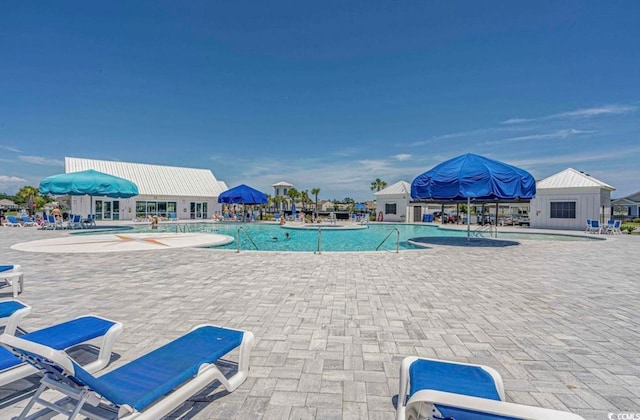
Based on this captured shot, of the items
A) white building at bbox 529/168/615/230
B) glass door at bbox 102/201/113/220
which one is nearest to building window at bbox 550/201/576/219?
white building at bbox 529/168/615/230

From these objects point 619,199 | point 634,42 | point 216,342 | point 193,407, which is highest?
point 634,42

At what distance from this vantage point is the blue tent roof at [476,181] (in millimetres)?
11694

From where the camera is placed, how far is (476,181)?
11828 millimetres

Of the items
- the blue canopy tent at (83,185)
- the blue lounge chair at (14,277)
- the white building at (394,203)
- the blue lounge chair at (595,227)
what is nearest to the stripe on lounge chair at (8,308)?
the blue lounge chair at (14,277)

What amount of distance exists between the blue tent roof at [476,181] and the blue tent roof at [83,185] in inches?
666

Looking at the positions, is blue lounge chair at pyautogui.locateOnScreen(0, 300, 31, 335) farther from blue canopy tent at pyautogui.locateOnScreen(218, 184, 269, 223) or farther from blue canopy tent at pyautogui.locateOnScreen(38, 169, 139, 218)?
blue canopy tent at pyautogui.locateOnScreen(218, 184, 269, 223)

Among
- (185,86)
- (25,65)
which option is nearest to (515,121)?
(185,86)

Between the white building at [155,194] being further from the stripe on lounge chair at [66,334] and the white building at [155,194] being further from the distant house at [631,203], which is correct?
the distant house at [631,203]

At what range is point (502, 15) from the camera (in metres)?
10.5

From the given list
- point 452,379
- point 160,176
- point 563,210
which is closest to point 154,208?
point 160,176

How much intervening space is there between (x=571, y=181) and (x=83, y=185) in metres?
32.9

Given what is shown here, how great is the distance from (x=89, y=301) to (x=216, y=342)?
3.49 meters

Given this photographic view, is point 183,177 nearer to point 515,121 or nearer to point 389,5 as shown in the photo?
point 389,5

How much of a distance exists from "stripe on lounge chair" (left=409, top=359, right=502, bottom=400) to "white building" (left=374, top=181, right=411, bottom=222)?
1150 inches
